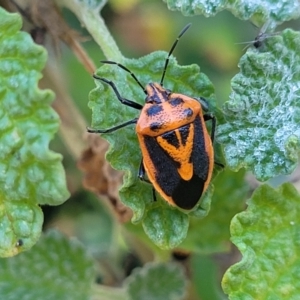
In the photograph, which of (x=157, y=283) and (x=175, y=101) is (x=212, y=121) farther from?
(x=157, y=283)

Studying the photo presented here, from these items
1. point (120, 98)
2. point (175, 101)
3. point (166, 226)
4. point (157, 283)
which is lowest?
point (157, 283)

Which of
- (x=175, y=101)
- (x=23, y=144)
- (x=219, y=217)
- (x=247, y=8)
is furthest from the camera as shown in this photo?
(x=219, y=217)

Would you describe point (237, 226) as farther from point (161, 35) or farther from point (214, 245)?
point (161, 35)

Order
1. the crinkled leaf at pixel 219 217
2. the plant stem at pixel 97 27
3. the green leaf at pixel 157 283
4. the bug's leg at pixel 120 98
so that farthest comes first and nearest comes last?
the green leaf at pixel 157 283 < the crinkled leaf at pixel 219 217 < the plant stem at pixel 97 27 < the bug's leg at pixel 120 98

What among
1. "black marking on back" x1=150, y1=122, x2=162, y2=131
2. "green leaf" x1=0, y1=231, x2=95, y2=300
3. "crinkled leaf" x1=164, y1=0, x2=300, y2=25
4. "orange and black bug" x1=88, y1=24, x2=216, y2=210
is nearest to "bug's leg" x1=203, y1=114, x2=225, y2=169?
"orange and black bug" x1=88, y1=24, x2=216, y2=210

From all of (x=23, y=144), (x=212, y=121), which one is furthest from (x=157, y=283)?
(x=23, y=144)

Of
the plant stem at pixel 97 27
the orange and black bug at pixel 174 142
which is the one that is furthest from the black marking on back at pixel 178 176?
the plant stem at pixel 97 27

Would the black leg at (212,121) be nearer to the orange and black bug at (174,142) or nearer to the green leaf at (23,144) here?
the orange and black bug at (174,142)
